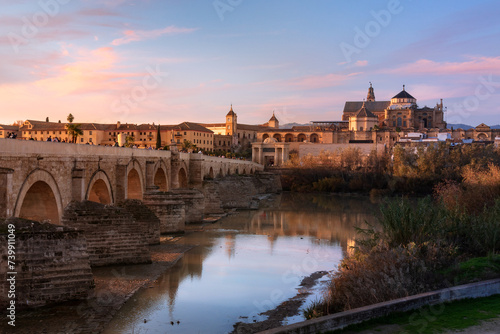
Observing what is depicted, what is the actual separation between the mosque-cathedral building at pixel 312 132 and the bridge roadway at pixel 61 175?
4748cm

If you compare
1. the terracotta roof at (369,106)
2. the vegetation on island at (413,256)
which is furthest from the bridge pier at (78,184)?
the terracotta roof at (369,106)

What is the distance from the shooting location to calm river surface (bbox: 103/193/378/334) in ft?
34.9

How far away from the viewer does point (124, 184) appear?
1961cm

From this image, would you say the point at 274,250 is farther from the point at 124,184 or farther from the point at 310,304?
the point at 310,304

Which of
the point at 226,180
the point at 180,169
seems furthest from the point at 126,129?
the point at 180,169

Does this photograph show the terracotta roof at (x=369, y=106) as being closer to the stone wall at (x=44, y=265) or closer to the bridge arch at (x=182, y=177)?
the bridge arch at (x=182, y=177)

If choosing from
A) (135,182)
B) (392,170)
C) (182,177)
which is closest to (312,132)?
(392,170)

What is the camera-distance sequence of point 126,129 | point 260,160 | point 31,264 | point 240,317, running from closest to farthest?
point 31,264, point 240,317, point 126,129, point 260,160

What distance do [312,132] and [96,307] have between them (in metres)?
90.3

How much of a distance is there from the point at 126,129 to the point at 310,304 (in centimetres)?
6875

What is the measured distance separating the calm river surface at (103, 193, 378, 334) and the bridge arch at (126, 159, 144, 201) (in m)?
3.14

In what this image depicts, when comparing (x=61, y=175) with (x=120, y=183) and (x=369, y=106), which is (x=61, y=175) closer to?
(x=120, y=183)

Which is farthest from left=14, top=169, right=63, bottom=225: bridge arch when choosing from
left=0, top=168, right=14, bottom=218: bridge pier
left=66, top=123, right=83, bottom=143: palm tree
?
left=66, top=123, right=83, bottom=143: palm tree

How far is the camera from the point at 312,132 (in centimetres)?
9912
